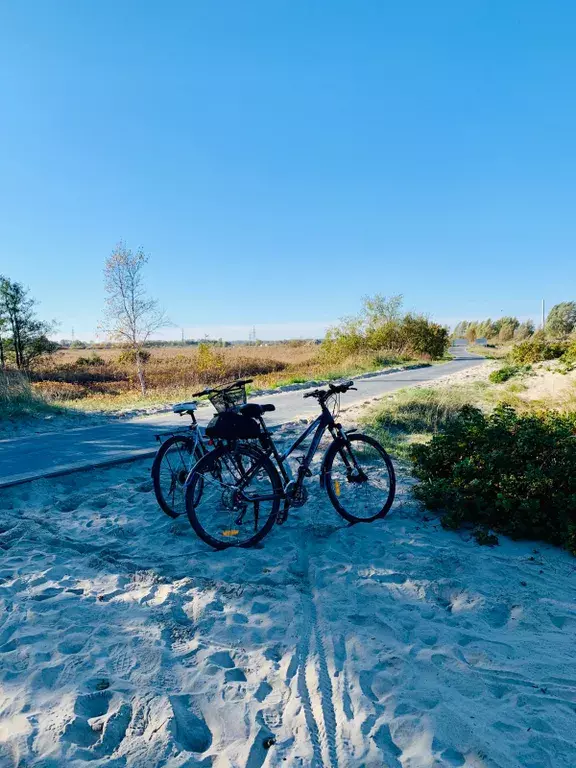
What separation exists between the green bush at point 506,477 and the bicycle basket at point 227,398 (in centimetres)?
224

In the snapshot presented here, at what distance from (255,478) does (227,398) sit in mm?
788

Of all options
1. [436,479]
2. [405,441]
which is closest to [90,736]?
[436,479]

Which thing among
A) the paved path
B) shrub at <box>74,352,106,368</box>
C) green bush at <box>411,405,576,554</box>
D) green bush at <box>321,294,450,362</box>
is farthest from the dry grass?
shrub at <box>74,352,106,368</box>

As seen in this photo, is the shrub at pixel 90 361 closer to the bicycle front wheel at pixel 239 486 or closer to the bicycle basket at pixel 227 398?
the bicycle basket at pixel 227 398

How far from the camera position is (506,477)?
479 cm

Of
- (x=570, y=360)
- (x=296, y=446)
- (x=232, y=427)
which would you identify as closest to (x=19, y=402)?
(x=232, y=427)

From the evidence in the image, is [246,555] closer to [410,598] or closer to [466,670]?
[410,598]

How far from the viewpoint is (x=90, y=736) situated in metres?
2.21

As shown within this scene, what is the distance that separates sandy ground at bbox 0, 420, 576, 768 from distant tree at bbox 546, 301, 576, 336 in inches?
2465

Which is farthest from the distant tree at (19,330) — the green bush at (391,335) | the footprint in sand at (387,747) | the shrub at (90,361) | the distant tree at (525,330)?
the distant tree at (525,330)

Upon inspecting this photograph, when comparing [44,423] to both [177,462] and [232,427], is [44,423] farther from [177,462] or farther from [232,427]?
[232,427]

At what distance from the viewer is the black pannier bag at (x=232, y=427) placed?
4020 millimetres

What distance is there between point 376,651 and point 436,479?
2.76 meters

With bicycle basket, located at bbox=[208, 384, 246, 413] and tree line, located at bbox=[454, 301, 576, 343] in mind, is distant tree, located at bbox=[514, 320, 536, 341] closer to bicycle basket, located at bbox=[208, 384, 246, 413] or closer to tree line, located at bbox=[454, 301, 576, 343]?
tree line, located at bbox=[454, 301, 576, 343]
